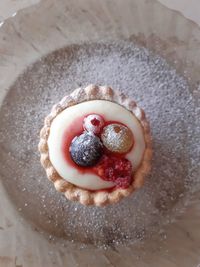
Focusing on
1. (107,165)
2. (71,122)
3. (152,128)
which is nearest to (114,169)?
(107,165)

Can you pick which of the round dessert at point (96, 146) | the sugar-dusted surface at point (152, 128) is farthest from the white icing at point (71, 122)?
the sugar-dusted surface at point (152, 128)

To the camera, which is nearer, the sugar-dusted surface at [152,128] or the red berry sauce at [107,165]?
the red berry sauce at [107,165]

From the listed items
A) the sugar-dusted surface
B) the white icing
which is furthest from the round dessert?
the sugar-dusted surface

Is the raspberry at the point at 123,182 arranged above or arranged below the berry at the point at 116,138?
below

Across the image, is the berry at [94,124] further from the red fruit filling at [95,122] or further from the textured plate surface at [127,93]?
the textured plate surface at [127,93]

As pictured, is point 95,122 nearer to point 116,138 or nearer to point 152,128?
point 116,138

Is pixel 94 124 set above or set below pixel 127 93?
below
